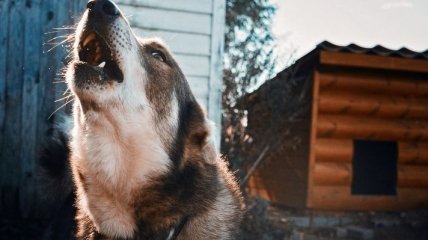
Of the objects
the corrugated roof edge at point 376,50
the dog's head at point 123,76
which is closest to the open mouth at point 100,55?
the dog's head at point 123,76

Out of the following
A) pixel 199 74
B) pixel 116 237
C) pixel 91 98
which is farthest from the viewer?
pixel 199 74

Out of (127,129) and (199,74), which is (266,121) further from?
(127,129)

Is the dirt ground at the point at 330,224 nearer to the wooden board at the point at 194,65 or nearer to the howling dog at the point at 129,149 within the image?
the wooden board at the point at 194,65

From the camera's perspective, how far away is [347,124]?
25.4 ft

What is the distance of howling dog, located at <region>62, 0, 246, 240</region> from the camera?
2410mm

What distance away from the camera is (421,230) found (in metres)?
7.21

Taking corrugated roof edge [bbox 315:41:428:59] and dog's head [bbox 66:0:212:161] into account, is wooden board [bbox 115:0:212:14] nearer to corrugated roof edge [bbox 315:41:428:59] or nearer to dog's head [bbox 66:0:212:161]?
dog's head [bbox 66:0:212:161]

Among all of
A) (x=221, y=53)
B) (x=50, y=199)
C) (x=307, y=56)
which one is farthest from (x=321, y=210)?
(x=50, y=199)

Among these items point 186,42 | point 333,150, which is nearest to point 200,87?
point 186,42

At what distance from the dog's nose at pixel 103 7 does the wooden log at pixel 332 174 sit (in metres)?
5.75

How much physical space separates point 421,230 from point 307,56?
10.1 feet

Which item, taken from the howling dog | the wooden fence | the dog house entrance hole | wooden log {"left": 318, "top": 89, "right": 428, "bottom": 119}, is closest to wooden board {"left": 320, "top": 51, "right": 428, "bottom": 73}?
wooden log {"left": 318, "top": 89, "right": 428, "bottom": 119}

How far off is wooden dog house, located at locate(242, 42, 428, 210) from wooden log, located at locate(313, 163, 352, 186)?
0.02 m

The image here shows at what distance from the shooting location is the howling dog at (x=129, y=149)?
7.91ft
